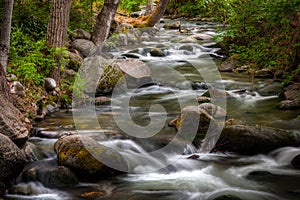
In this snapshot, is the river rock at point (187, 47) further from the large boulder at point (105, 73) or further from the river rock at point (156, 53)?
the large boulder at point (105, 73)

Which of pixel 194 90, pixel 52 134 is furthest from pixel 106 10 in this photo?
pixel 52 134

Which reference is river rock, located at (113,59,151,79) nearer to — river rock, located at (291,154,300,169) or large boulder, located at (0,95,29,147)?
large boulder, located at (0,95,29,147)

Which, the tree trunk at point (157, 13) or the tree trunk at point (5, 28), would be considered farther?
the tree trunk at point (157, 13)

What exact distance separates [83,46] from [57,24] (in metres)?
2.56

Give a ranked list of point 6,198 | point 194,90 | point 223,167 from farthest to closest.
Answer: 1. point 194,90
2. point 223,167
3. point 6,198

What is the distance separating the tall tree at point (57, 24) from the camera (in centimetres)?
841

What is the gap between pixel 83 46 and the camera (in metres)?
11.0

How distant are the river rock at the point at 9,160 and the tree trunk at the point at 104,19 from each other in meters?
6.74

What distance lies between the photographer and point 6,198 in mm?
4426

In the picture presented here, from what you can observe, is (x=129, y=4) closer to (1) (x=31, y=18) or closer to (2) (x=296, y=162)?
(1) (x=31, y=18)

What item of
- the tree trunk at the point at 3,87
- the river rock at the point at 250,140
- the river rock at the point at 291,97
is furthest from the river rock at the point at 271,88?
the tree trunk at the point at 3,87

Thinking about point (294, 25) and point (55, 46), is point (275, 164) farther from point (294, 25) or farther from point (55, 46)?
point (55, 46)

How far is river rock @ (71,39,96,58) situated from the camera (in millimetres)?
10969

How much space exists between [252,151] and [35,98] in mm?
4598
